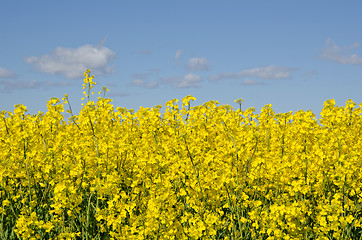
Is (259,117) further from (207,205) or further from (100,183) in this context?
(100,183)

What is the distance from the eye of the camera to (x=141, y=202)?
509 centimetres

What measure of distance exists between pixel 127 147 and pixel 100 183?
3.85 feet

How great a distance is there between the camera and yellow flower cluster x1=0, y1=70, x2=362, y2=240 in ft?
14.4

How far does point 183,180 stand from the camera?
203 inches

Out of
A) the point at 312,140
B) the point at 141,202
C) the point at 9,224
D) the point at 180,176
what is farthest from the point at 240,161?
the point at 9,224

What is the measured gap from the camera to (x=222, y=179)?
14.5 feet

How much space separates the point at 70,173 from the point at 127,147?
915 millimetres

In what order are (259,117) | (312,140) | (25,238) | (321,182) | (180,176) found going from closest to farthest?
(25,238) < (180,176) < (321,182) < (312,140) < (259,117)

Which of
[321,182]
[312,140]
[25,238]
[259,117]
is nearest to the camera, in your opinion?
[25,238]

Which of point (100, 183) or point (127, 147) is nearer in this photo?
point (100, 183)

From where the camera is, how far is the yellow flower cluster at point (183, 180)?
172 inches

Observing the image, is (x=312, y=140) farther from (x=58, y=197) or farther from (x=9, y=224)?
(x=9, y=224)

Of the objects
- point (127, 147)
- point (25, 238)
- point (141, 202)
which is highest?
point (127, 147)

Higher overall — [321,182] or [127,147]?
Answer: [127,147]
